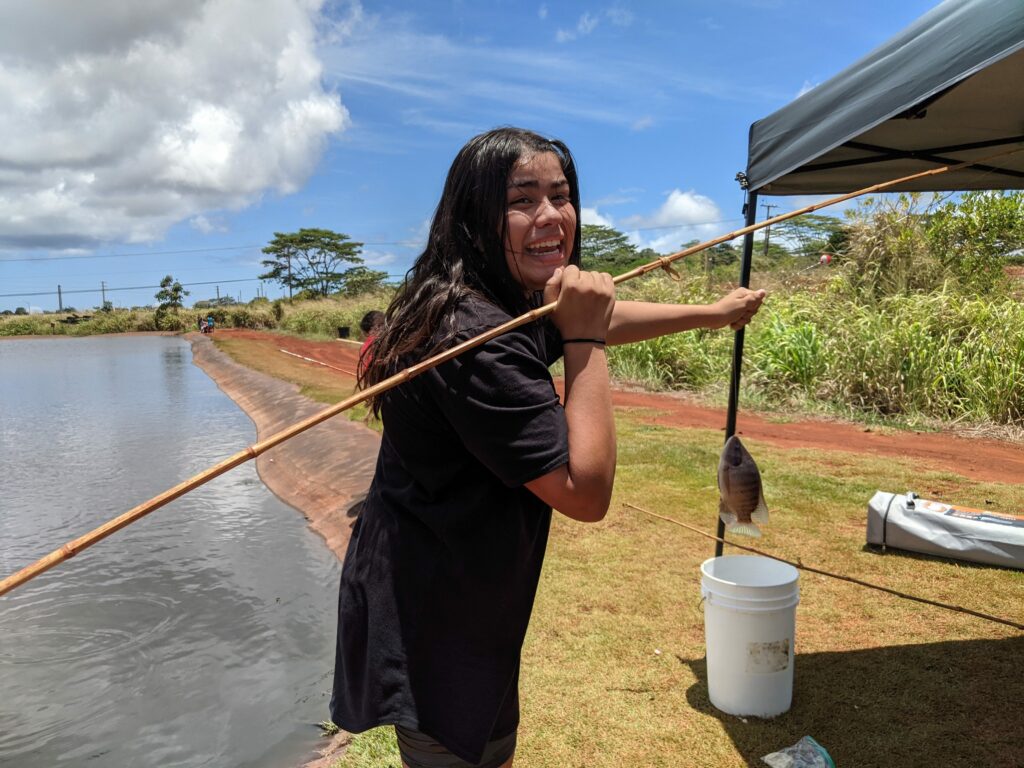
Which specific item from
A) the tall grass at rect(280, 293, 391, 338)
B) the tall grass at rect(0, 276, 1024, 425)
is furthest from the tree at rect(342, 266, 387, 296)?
the tall grass at rect(0, 276, 1024, 425)

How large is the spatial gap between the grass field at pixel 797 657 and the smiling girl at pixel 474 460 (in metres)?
1.81

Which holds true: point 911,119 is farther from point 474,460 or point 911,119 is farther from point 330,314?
point 330,314

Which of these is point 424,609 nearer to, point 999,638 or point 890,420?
point 999,638

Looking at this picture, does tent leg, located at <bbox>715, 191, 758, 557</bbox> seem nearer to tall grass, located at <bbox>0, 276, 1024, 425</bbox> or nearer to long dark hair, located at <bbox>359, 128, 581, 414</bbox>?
long dark hair, located at <bbox>359, 128, 581, 414</bbox>

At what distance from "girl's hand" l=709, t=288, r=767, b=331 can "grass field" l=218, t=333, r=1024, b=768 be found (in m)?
1.67

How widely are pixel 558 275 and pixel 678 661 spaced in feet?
9.35

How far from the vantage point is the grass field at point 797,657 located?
3.00 meters

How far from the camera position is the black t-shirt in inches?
53.3

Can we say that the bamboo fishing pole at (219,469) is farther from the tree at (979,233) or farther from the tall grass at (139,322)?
the tall grass at (139,322)

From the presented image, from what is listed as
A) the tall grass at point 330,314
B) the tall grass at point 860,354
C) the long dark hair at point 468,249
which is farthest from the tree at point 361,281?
the long dark hair at point 468,249

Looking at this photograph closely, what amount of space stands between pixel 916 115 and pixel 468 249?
227 cm

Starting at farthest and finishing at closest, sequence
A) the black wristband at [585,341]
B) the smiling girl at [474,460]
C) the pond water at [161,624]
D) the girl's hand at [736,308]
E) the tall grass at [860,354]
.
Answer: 1. the tall grass at [860,354]
2. the pond water at [161,624]
3. the girl's hand at [736,308]
4. the black wristband at [585,341]
5. the smiling girl at [474,460]

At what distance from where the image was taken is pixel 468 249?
4.83 feet

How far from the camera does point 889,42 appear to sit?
8.87 ft
